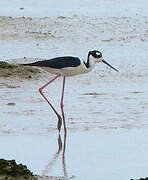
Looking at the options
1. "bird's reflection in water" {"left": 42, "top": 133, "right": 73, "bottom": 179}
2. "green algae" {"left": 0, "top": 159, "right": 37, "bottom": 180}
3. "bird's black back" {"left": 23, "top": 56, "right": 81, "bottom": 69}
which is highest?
"bird's black back" {"left": 23, "top": 56, "right": 81, "bottom": 69}

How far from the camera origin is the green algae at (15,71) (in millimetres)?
11258

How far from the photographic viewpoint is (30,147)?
733 cm

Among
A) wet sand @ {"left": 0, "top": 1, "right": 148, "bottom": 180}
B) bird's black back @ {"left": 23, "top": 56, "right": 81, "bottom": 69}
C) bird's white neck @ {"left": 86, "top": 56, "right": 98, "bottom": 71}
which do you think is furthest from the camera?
bird's white neck @ {"left": 86, "top": 56, "right": 98, "bottom": 71}

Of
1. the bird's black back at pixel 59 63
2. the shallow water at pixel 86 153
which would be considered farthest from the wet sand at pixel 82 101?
the bird's black back at pixel 59 63

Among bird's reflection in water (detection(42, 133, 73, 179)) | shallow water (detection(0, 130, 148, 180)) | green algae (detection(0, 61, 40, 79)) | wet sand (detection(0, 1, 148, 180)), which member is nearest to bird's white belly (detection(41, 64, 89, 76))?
wet sand (detection(0, 1, 148, 180))

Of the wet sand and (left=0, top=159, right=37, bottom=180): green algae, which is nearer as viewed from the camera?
(left=0, top=159, right=37, bottom=180): green algae

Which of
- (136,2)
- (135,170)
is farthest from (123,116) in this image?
(136,2)

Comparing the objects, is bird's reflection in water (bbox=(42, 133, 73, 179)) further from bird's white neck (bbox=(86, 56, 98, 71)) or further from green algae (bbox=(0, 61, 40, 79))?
green algae (bbox=(0, 61, 40, 79))

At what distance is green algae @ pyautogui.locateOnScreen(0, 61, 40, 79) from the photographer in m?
11.3

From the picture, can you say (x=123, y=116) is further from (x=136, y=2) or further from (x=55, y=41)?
(x=136, y=2)

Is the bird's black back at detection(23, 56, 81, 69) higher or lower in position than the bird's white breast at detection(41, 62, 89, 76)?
higher

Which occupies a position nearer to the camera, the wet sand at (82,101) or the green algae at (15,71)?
the wet sand at (82,101)

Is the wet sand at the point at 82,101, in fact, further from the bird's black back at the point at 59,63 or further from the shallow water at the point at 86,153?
the bird's black back at the point at 59,63

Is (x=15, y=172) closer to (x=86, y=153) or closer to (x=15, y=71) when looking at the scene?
(x=86, y=153)
